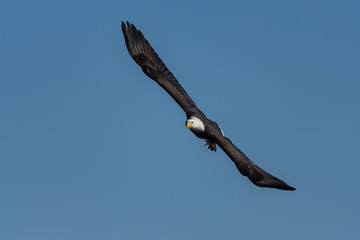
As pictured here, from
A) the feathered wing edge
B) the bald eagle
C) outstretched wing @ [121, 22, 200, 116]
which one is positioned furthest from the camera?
outstretched wing @ [121, 22, 200, 116]

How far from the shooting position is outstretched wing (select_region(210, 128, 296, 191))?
1816 centimetres

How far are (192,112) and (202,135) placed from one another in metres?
1.27

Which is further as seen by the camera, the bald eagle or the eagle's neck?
the eagle's neck

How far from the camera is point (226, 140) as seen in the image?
19.8 metres

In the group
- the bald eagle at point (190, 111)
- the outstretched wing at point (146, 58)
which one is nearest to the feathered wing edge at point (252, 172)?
the bald eagle at point (190, 111)

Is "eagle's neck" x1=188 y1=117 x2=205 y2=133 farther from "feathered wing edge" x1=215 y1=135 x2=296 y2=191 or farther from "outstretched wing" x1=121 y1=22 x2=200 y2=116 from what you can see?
"outstretched wing" x1=121 y1=22 x2=200 y2=116

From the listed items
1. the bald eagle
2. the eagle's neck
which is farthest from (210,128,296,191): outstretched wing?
the eagle's neck

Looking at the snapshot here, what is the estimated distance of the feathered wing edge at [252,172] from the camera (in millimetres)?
18141

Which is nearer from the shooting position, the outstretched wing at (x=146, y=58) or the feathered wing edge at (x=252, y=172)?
the feathered wing edge at (x=252, y=172)

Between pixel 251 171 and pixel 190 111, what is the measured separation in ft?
13.6

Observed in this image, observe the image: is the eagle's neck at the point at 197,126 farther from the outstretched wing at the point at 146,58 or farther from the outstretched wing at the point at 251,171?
the outstretched wing at the point at 146,58

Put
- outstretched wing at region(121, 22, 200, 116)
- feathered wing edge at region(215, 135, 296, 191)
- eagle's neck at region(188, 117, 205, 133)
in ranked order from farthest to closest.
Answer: outstretched wing at region(121, 22, 200, 116) < eagle's neck at region(188, 117, 205, 133) < feathered wing edge at region(215, 135, 296, 191)

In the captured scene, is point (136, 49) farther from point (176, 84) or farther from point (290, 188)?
point (290, 188)

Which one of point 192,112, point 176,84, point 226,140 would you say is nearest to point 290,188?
point 226,140
